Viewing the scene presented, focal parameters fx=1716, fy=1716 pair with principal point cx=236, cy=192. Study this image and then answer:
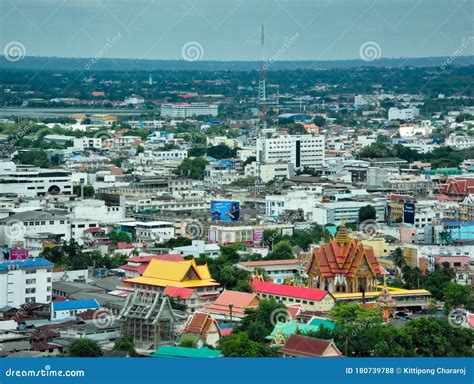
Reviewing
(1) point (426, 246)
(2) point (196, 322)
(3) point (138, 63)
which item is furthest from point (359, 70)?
(2) point (196, 322)

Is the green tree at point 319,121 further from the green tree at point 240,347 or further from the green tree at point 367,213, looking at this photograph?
the green tree at point 240,347

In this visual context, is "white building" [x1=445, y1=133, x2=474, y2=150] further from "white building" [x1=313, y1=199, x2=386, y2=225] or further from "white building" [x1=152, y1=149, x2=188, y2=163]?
"white building" [x1=313, y1=199, x2=386, y2=225]

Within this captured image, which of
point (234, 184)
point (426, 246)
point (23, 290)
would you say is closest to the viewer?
point (23, 290)

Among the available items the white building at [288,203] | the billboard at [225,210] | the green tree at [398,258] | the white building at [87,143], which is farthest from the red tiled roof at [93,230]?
the white building at [87,143]

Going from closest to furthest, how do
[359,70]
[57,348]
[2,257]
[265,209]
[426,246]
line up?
1. [57,348]
2. [2,257]
3. [426,246]
4. [265,209]
5. [359,70]

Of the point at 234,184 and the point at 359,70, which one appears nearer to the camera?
the point at 234,184

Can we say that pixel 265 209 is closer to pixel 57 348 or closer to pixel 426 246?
pixel 426 246

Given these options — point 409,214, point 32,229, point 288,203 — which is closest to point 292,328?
point 32,229
